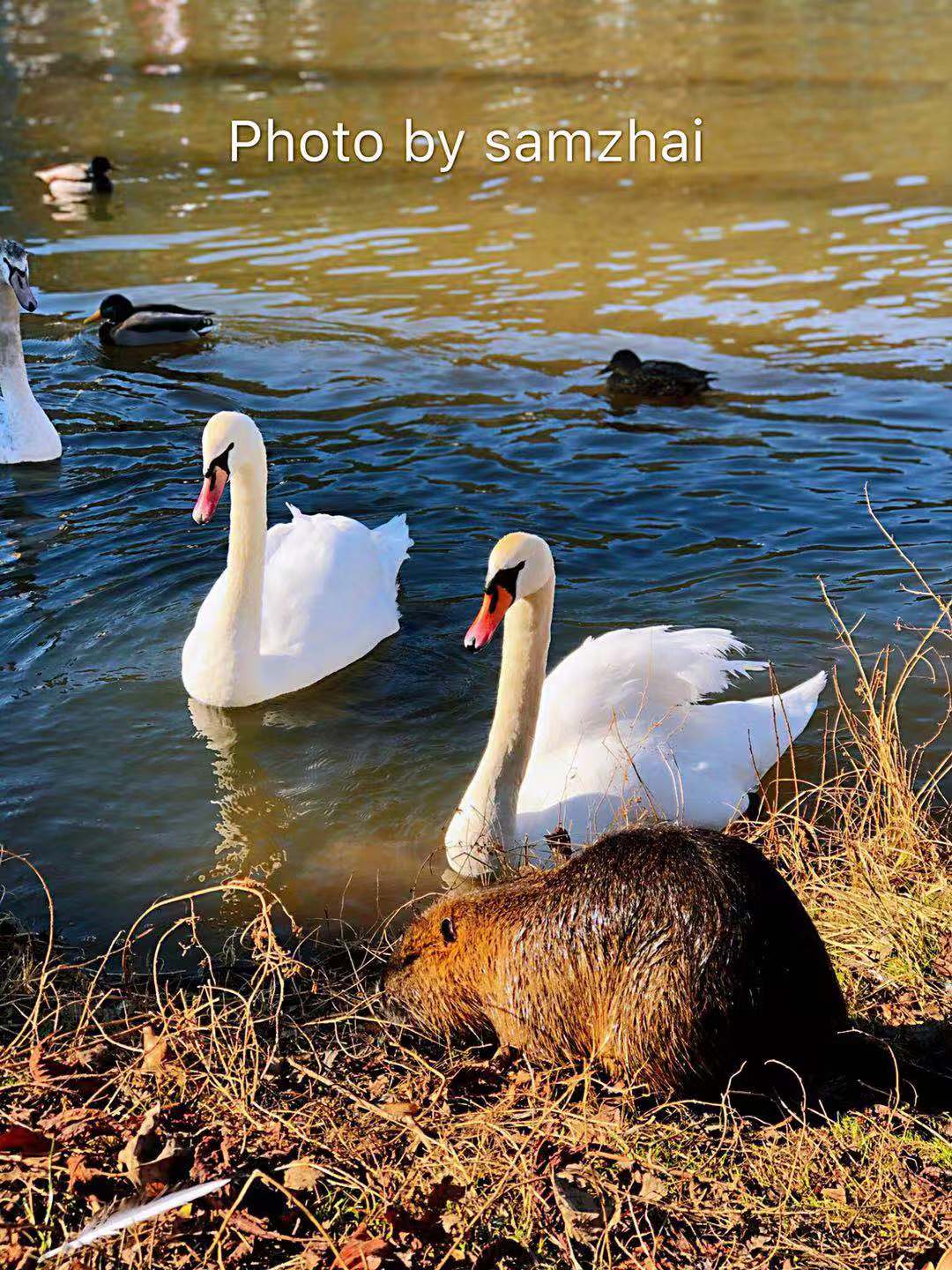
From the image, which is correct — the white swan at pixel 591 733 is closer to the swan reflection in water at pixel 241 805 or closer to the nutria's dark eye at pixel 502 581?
the nutria's dark eye at pixel 502 581

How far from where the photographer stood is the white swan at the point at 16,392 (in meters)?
10.3

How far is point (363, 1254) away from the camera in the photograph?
3.29 meters

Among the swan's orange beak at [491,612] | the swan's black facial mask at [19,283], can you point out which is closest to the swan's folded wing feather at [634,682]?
the swan's orange beak at [491,612]

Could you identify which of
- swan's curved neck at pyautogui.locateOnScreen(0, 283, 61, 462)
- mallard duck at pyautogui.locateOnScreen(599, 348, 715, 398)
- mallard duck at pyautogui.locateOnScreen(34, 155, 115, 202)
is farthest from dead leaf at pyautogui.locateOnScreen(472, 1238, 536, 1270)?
mallard duck at pyautogui.locateOnScreen(34, 155, 115, 202)

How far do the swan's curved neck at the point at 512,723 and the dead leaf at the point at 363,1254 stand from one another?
2.21 metres

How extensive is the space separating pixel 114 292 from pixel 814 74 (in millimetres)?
17464

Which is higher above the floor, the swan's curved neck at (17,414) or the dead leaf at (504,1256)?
the swan's curved neck at (17,414)

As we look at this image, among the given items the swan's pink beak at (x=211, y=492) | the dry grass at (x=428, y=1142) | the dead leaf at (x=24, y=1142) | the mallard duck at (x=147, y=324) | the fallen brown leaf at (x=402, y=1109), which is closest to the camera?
the dry grass at (x=428, y=1142)

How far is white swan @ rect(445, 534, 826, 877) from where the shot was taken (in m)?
5.45

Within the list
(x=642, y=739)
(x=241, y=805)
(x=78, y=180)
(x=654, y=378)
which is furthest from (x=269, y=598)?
(x=78, y=180)

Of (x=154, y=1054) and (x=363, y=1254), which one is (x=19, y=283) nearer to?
(x=154, y=1054)

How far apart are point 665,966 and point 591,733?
225cm

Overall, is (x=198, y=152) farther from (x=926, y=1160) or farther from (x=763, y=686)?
(x=926, y=1160)

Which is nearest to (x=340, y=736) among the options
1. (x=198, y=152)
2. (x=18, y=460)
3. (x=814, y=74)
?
(x=18, y=460)
